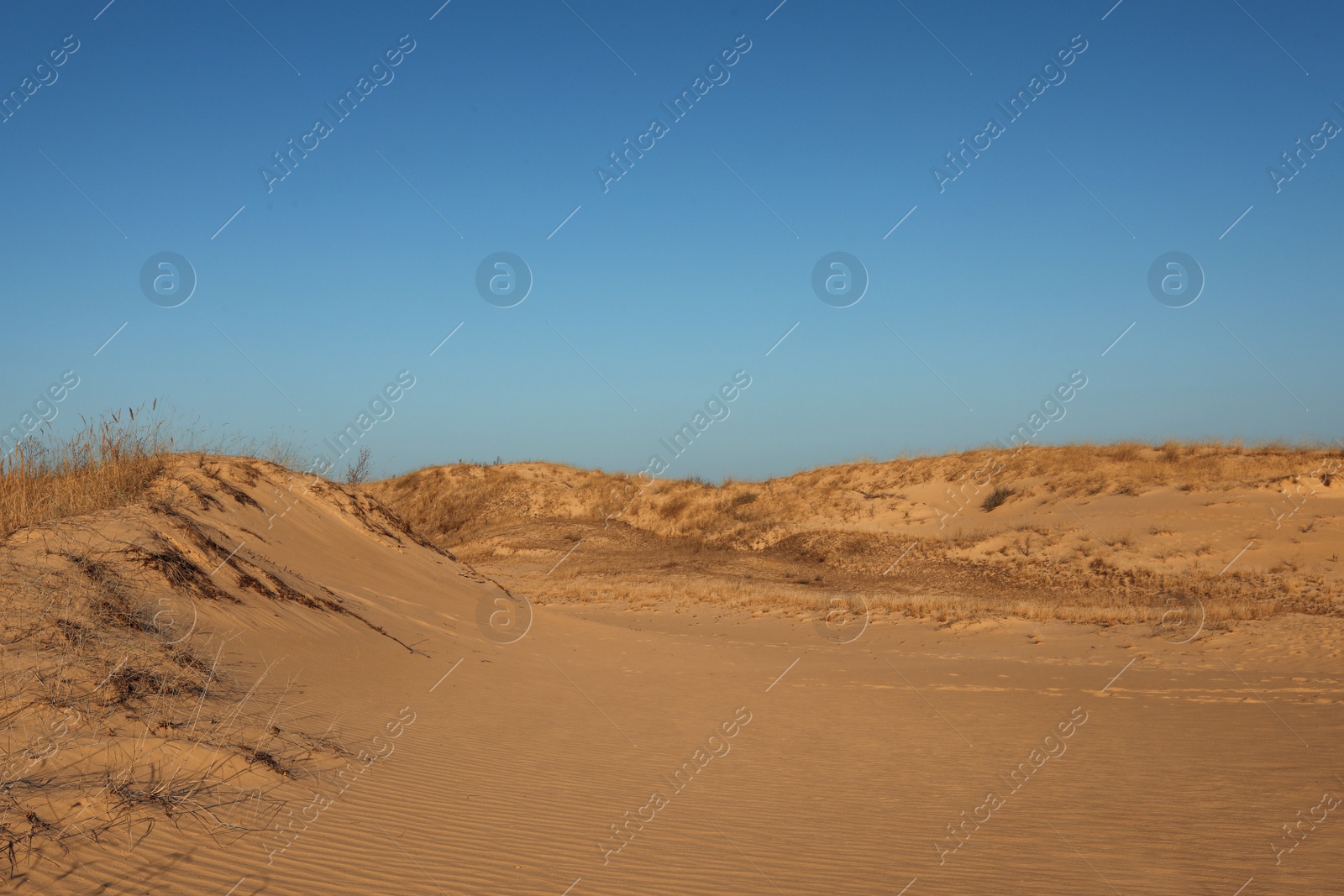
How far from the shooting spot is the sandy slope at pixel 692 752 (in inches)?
197

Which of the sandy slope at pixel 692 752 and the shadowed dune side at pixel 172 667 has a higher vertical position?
the shadowed dune side at pixel 172 667

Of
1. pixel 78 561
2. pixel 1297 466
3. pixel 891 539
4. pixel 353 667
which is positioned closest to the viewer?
pixel 78 561

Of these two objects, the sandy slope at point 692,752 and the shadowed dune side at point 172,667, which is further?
the sandy slope at point 692,752

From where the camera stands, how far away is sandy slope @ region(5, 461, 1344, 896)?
197 inches

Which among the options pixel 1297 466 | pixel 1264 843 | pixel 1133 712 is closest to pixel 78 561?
pixel 1264 843

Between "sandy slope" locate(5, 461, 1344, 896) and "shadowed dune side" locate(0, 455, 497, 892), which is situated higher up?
"shadowed dune side" locate(0, 455, 497, 892)

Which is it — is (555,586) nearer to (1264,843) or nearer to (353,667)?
(353,667)

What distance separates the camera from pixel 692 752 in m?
8.45

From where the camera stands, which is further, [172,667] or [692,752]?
[692,752]

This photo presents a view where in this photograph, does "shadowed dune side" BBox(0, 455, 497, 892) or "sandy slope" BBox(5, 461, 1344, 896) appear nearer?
"shadowed dune side" BBox(0, 455, 497, 892)

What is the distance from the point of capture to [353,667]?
973 cm

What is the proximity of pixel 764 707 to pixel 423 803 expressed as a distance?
5741mm

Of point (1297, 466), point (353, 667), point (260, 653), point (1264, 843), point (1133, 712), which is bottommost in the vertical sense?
point (1297, 466)

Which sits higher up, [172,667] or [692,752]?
[172,667]
